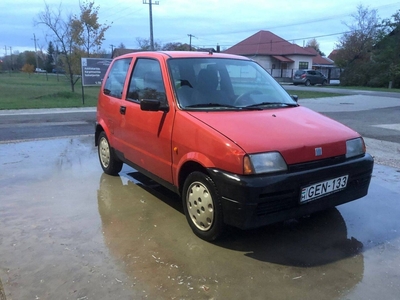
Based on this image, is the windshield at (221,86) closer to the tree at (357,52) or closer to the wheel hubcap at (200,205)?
the wheel hubcap at (200,205)

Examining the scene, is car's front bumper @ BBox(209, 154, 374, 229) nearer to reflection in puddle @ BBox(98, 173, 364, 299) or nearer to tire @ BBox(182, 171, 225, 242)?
tire @ BBox(182, 171, 225, 242)

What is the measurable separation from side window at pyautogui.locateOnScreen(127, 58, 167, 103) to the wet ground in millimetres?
1285

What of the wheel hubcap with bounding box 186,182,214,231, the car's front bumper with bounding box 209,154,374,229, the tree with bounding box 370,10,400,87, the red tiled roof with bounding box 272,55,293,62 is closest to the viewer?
the car's front bumper with bounding box 209,154,374,229

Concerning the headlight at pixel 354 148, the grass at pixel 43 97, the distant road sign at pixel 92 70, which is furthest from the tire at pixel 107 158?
the distant road sign at pixel 92 70

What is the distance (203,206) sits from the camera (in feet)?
11.9

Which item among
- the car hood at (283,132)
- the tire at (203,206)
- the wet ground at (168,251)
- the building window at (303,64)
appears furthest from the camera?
the building window at (303,64)

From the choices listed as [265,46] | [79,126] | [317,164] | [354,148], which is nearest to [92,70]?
[79,126]

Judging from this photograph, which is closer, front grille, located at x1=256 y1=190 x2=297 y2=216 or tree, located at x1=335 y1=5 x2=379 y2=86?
front grille, located at x1=256 y1=190 x2=297 y2=216

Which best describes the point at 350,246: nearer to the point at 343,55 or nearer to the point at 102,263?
the point at 102,263

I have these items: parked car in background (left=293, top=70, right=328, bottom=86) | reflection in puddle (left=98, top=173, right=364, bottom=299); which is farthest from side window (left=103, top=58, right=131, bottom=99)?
parked car in background (left=293, top=70, right=328, bottom=86)

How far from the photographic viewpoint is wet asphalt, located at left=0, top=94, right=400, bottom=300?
2941mm

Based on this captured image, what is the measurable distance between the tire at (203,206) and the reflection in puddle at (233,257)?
5.0 inches

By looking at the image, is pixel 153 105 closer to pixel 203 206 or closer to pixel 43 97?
pixel 203 206

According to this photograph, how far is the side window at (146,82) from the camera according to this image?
4.38 meters
